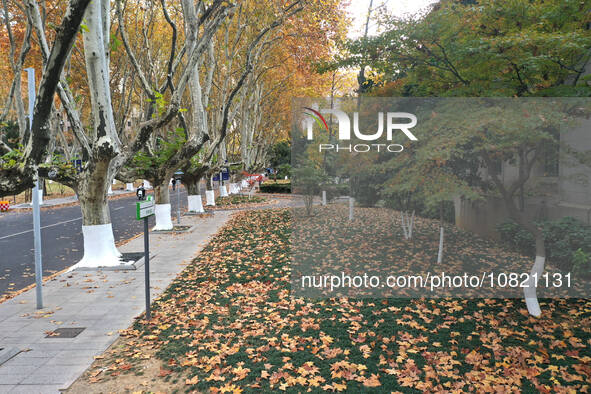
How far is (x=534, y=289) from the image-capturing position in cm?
699

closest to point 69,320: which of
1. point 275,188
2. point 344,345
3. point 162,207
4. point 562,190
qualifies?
point 344,345

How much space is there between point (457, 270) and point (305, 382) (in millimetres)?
4397

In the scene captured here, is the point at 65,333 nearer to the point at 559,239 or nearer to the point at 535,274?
the point at 535,274

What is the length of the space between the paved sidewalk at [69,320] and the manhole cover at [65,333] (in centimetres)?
8

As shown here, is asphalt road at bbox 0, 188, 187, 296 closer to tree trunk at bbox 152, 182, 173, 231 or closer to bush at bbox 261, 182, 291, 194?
tree trunk at bbox 152, 182, 173, 231

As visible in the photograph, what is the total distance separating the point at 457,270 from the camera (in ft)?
26.2

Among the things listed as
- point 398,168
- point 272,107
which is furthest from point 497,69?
point 272,107

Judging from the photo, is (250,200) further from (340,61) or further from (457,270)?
(457,270)

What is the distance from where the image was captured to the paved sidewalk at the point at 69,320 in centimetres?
509

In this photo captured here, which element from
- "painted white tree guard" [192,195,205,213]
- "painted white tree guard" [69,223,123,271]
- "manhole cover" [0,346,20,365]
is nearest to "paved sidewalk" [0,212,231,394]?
"manhole cover" [0,346,20,365]

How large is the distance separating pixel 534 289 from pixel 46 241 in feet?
50.9

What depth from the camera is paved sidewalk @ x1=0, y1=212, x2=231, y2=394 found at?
16.7 feet

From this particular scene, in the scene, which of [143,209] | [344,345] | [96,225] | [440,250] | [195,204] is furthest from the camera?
[195,204]

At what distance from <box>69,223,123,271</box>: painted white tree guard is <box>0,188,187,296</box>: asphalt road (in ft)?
3.46
